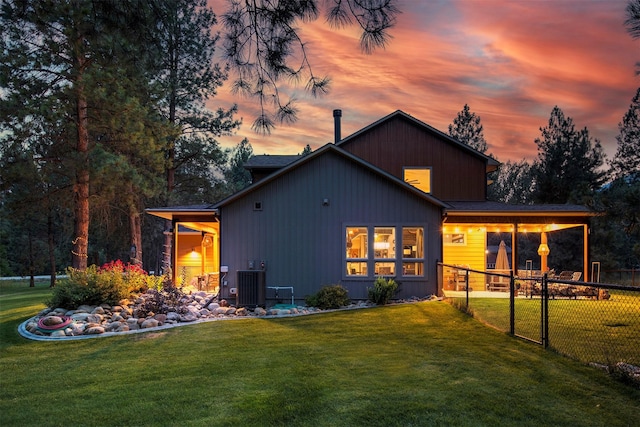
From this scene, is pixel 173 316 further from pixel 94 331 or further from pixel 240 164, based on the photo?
pixel 240 164

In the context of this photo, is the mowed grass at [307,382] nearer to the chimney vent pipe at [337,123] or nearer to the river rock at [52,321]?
the river rock at [52,321]

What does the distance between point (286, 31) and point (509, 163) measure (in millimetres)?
39488

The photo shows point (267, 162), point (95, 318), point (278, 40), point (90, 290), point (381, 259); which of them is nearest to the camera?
point (278, 40)

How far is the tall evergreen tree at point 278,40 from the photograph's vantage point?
477cm

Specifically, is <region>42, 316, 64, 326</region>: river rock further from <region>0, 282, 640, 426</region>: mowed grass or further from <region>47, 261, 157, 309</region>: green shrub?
<region>47, 261, 157, 309</region>: green shrub

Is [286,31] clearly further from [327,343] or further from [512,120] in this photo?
[512,120]

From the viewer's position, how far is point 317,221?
13062mm

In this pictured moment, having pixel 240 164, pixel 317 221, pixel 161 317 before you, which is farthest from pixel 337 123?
pixel 240 164

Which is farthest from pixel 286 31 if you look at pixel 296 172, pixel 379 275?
pixel 379 275

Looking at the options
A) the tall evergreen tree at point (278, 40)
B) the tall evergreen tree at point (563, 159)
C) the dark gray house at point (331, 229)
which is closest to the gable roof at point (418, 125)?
the dark gray house at point (331, 229)

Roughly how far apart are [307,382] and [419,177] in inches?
509

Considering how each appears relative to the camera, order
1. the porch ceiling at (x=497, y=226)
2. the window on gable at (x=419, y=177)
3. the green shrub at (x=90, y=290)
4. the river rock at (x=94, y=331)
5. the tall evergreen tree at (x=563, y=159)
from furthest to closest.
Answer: the tall evergreen tree at (x=563, y=159)
the window on gable at (x=419, y=177)
the porch ceiling at (x=497, y=226)
the green shrub at (x=90, y=290)
the river rock at (x=94, y=331)

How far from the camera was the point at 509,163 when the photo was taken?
132 feet

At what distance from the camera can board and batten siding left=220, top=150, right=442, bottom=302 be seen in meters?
13.0
